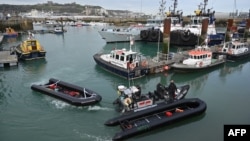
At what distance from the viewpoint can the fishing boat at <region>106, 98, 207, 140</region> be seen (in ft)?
36.2

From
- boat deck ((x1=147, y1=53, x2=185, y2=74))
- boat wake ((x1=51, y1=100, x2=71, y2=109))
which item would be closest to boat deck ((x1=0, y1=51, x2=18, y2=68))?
boat wake ((x1=51, y1=100, x2=71, y2=109))

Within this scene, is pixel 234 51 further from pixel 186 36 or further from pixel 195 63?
pixel 186 36

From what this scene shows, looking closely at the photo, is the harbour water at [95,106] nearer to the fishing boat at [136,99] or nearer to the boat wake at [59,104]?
the boat wake at [59,104]

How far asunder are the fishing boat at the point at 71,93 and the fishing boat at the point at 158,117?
3.29m

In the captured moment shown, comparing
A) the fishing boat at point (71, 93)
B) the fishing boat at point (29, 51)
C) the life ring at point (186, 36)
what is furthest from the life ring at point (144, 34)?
the fishing boat at point (71, 93)

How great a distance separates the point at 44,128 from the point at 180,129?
7334 millimetres

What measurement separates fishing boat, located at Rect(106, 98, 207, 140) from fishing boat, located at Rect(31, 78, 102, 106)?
329 centimetres

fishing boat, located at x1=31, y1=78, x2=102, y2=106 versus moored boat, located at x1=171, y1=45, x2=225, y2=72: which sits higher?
moored boat, located at x1=171, y1=45, x2=225, y2=72

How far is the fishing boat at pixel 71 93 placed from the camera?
46.7 feet

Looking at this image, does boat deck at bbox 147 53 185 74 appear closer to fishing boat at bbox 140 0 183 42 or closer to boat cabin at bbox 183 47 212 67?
boat cabin at bbox 183 47 212 67

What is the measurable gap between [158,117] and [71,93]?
660cm

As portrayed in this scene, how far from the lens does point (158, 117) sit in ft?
41.6

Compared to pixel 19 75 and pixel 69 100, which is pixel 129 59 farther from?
pixel 19 75

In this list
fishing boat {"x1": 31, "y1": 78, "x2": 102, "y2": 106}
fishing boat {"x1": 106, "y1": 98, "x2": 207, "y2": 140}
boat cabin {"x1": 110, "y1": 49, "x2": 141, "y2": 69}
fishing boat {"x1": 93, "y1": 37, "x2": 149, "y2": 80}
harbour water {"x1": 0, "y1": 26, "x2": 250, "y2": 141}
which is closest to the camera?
fishing boat {"x1": 106, "y1": 98, "x2": 207, "y2": 140}
